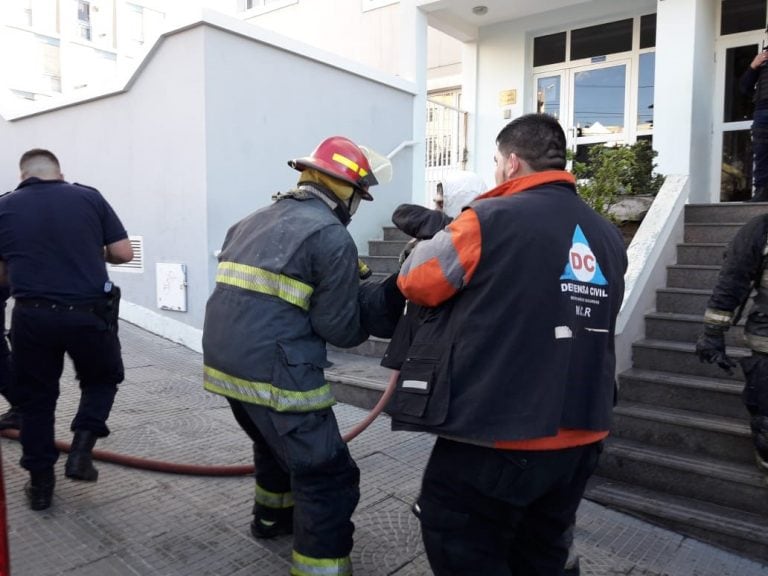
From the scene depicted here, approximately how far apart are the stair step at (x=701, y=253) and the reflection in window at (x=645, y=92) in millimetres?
3976

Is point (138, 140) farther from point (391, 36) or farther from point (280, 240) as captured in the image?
point (391, 36)

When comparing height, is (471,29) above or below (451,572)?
above

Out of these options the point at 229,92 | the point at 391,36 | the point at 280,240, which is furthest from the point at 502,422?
the point at 391,36

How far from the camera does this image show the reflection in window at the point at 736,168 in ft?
26.2

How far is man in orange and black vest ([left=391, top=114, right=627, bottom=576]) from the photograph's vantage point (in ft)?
5.81

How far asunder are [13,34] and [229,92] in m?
33.5

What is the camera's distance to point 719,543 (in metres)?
3.35

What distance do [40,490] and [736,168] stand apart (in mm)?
8500

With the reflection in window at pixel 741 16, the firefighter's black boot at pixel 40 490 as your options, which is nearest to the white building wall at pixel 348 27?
the reflection in window at pixel 741 16

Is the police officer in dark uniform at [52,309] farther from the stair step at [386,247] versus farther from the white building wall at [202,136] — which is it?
the stair step at [386,247]

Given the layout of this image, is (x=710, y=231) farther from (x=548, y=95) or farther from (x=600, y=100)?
(x=548, y=95)

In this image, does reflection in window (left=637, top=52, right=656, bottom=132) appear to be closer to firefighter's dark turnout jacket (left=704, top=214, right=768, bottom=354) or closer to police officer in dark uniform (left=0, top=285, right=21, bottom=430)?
firefighter's dark turnout jacket (left=704, top=214, right=768, bottom=354)

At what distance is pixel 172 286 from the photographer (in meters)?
6.45

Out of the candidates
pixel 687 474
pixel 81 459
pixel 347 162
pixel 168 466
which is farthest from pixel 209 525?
pixel 687 474
